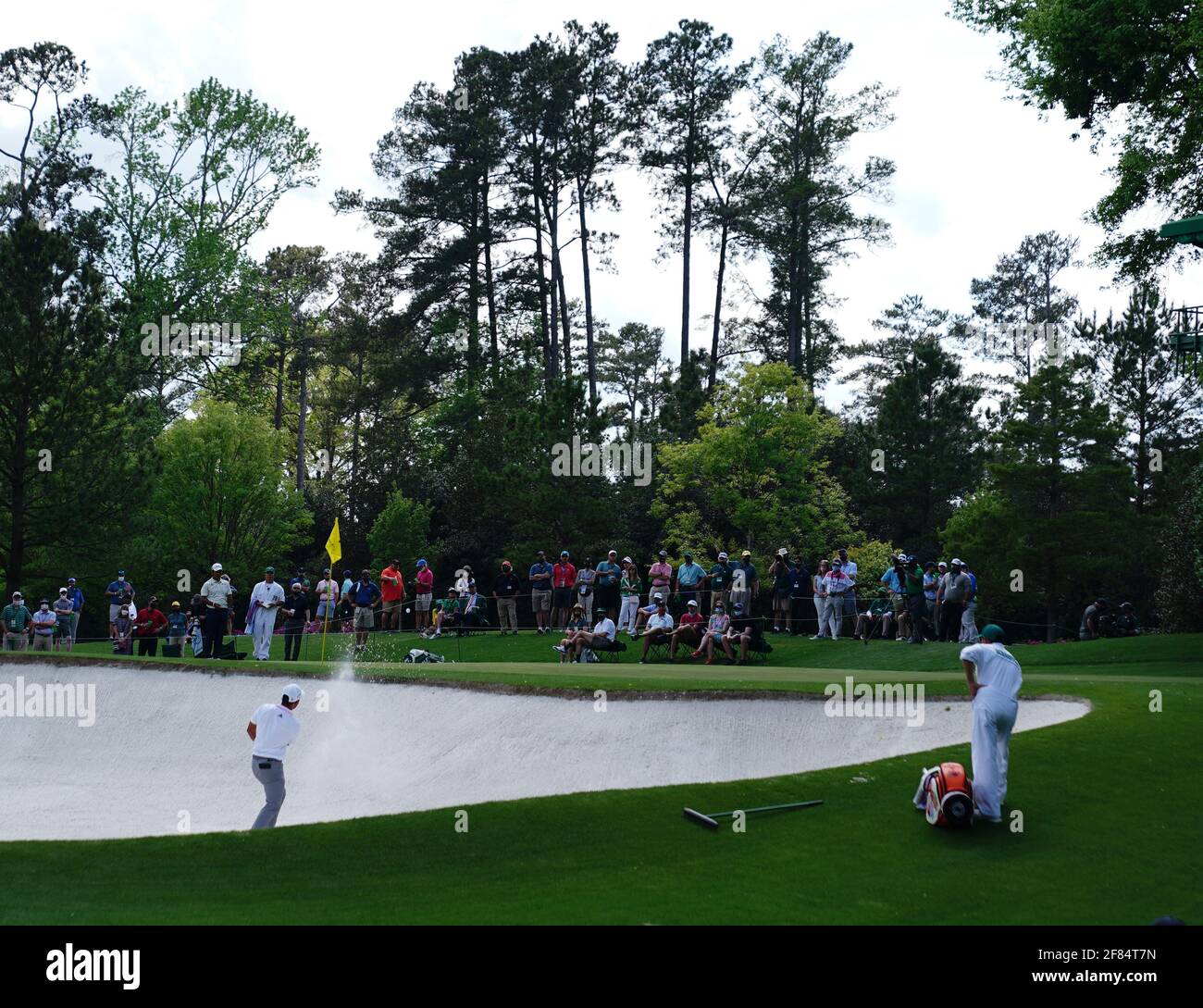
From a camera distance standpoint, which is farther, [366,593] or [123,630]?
[123,630]

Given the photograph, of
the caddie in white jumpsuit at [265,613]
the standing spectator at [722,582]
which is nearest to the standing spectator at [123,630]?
the caddie in white jumpsuit at [265,613]

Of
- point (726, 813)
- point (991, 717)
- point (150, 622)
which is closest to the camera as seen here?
point (991, 717)

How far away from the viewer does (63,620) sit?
119ft

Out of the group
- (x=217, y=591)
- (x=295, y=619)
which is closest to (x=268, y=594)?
(x=217, y=591)

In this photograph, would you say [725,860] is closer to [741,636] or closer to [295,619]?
[741,636]

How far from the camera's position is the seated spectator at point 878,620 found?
31156 millimetres

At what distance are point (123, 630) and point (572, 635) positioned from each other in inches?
577

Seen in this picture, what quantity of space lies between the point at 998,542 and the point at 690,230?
71.1ft

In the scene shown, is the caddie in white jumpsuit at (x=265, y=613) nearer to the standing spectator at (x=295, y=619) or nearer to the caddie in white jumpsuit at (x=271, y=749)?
the standing spectator at (x=295, y=619)

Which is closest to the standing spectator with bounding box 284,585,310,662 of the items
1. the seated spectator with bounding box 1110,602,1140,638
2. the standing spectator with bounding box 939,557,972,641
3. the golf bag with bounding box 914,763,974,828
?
the standing spectator with bounding box 939,557,972,641

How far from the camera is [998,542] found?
49.0m

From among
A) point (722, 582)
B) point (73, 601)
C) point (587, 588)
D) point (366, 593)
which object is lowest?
point (73, 601)

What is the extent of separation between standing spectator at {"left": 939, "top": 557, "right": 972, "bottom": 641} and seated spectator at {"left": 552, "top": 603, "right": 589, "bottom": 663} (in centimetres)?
846

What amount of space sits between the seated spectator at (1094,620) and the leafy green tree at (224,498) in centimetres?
3275
